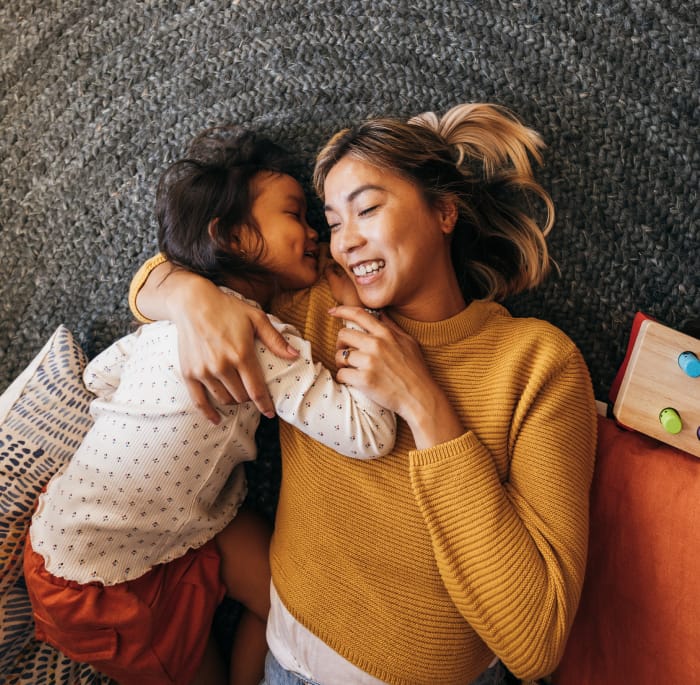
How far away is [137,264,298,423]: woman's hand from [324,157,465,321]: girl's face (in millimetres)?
193

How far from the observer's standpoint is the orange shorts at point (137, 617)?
1.00m

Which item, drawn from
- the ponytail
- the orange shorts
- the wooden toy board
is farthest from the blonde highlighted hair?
the orange shorts

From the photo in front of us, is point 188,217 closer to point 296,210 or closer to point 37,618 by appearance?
point 296,210

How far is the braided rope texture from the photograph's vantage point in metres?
1.21

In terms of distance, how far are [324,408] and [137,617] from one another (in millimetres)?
487

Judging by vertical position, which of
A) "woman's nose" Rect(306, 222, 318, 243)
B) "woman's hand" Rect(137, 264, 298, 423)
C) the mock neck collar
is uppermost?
"woman's nose" Rect(306, 222, 318, 243)

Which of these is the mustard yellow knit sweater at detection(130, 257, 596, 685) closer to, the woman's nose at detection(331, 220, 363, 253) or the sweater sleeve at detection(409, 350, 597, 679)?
the sweater sleeve at detection(409, 350, 597, 679)

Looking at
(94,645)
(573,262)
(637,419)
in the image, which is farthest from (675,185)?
(94,645)

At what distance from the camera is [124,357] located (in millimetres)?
1130

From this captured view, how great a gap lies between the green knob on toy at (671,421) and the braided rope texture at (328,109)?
0.78 ft

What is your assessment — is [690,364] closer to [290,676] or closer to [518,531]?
[518,531]

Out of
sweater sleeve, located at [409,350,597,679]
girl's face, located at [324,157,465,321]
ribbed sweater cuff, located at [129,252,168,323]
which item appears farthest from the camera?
ribbed sweater cuff, located at [129,252,168,323]

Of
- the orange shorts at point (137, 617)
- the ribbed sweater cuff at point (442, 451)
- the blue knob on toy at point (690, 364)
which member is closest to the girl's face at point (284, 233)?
the ribbed sweater cuff at point (442, 451)

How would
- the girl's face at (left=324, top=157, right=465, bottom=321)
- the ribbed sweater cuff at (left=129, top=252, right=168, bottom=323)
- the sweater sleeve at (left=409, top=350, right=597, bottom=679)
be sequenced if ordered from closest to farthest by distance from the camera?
the sweater sleeve at (left=409, top=350, right=597, bottom=679)
the girl's face at (left=324, top=157, right=465, bottom=321)
the ribbed sweater cuff at (left=129, top=252, right=168, bottom=323)
